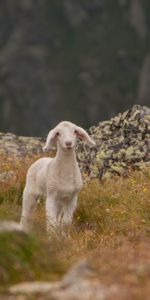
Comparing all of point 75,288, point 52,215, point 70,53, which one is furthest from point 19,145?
point 70,53

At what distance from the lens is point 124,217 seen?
13141 mm

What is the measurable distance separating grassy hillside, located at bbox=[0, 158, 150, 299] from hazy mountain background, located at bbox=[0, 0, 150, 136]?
92.0 meters

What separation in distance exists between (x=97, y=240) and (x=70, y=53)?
105m

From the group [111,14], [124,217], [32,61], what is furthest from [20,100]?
[124,217]

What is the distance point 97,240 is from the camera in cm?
1199

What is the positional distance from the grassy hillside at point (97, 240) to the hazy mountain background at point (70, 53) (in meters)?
92.0

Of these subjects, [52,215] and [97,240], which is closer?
[97,240]

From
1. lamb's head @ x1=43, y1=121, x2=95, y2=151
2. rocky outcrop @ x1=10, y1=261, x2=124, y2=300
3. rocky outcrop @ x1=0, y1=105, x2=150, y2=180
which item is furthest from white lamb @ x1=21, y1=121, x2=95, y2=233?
rocky outcrop @ x1=10, y1=261, x2=124, y2=300

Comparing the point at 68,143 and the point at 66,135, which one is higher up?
the point at 66,135

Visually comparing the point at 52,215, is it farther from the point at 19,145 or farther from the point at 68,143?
the point at 19,145

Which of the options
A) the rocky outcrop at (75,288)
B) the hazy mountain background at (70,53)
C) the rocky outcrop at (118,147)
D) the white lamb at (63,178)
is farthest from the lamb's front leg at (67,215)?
the hazy mountain background at (70,53)

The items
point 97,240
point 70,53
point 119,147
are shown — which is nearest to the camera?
point 97,240

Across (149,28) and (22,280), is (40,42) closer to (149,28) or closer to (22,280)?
(149,28)

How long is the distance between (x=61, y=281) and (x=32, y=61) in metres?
107
